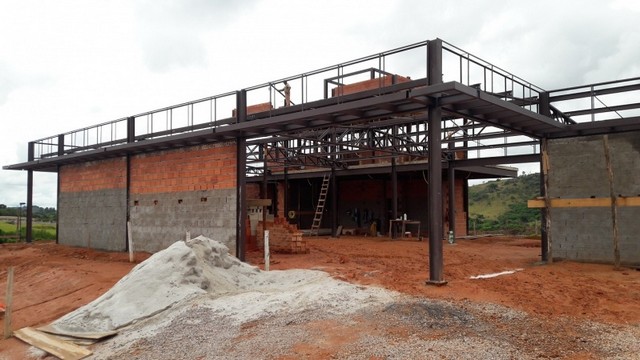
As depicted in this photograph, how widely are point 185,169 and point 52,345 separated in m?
8.05

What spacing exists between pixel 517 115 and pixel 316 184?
22851 millimetres

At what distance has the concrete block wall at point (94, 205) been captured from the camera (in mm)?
19531

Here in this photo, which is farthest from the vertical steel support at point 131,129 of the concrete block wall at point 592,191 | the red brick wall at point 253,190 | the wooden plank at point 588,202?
the red brick wall at point 253,190

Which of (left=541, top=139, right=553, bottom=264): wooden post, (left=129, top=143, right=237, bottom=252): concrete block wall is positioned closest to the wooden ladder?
(left=129, top=143, right=237, bottom=252): concrete block wall

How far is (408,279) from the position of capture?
1128 centimetres

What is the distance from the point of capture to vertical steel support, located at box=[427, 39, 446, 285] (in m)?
10.3

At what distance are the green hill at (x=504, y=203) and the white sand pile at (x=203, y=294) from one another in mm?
36879

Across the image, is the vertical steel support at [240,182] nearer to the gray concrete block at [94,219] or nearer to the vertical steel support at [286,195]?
the gray concrete block at [94,219]

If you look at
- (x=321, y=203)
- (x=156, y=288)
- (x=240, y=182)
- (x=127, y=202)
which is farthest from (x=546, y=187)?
(x=321, y=203)

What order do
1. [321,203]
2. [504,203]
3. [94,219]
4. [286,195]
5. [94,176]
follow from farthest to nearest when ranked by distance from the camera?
[504,203] → [321,203] → [286,195] → [94,176] → [94,219]

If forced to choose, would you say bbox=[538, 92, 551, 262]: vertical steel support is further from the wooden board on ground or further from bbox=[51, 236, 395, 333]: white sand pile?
the wooden board on ground

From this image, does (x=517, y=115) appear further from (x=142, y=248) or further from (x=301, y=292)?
(x=142, y=248)

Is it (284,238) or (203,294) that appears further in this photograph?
(284,238)

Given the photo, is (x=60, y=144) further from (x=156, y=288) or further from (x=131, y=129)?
(x=156, y=288)
